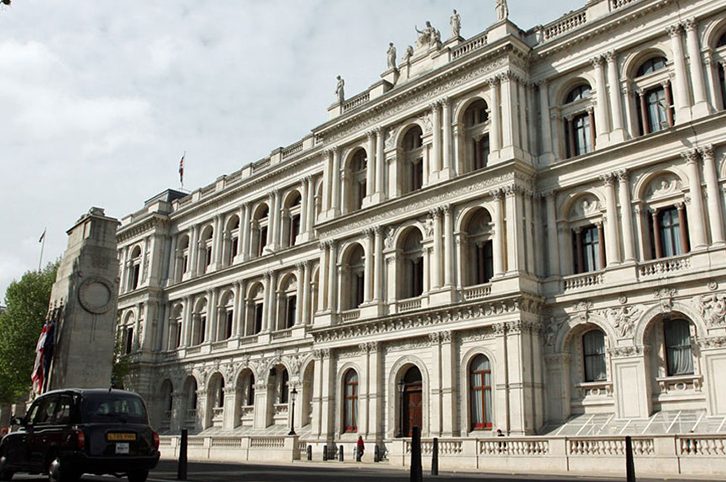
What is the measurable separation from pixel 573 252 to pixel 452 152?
7.92m

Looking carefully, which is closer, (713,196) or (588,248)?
(713,196)

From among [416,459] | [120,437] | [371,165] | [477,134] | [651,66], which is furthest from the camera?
[371,165]

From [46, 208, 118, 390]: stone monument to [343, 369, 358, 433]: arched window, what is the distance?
15646mm

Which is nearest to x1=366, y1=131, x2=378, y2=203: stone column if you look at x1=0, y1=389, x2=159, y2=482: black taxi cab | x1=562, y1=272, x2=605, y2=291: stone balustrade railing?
x1=562, y1=272, x2=605, y2=291: stone balustrade railing

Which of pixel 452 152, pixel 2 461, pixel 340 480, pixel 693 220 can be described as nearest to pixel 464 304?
pixel 452 152

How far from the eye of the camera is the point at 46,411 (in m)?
A: 15.7

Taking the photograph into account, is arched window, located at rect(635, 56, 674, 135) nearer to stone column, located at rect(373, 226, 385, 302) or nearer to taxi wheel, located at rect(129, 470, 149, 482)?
stone column, located at rect(373, 226, 385, 302)

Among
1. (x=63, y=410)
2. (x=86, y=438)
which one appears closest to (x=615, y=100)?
(x=63, y=410)

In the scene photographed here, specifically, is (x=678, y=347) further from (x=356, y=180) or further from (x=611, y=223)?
(x=356, y=180)

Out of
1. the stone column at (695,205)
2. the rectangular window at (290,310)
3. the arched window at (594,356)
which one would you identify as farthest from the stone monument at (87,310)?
→ the rectangular window at (290,310)

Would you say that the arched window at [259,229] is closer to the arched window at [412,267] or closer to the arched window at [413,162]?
the arched window at [413,162]

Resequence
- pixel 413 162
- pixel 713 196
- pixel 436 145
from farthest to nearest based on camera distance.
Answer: pixel 413 162, pixel 436 145, pixel 713 196

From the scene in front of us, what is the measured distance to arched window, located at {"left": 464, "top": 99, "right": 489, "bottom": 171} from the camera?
3634 centimetres

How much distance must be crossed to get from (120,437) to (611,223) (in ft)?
75.1
